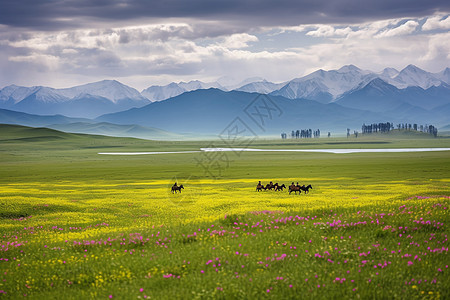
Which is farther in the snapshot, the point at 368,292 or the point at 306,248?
the point at 306,248

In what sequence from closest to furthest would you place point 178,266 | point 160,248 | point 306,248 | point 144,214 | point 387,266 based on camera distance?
point 387,266 → point 178,266 → point 306,248 → point 160,248 → point 144,214

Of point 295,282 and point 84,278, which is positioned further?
point 84,278

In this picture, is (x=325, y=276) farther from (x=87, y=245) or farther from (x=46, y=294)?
(x=87, y=245)

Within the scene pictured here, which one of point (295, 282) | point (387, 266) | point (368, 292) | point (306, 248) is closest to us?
point (368, 292)

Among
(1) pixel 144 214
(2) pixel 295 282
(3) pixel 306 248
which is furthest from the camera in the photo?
(1) pixel 144 214

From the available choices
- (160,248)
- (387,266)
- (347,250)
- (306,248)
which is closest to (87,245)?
(160,248)

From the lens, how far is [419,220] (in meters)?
15.7

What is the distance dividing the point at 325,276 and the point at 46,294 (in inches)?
320

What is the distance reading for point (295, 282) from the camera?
1123 cm

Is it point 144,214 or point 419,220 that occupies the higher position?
point 419,220

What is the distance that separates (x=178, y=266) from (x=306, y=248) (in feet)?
14.6

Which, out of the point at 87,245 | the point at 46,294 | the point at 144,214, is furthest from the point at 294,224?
the point at 144,214

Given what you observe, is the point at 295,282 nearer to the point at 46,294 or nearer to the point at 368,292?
the point at 368,292

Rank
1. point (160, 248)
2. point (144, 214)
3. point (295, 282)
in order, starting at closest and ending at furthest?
point (295, 282), point (160, 248), point (144, 214)
